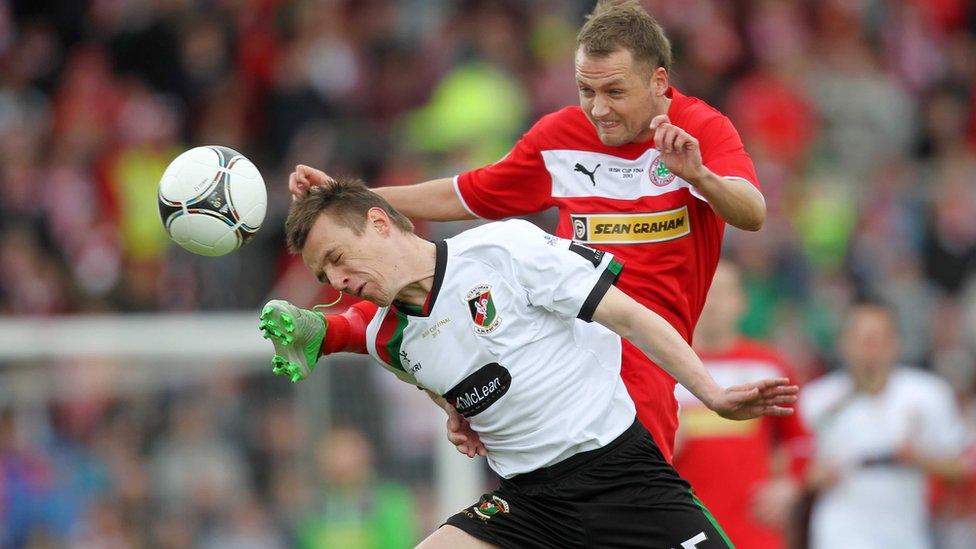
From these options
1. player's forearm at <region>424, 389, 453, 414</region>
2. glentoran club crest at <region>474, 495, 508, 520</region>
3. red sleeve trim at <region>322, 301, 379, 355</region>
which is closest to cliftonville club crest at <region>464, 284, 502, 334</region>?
player's forearm at <region>424, 389, 453, 414</region>

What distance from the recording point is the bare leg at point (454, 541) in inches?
215

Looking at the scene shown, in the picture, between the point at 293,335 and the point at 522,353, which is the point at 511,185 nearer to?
the point at 522,353

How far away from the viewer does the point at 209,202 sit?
5.67 metres

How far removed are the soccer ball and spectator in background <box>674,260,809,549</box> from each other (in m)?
3.04

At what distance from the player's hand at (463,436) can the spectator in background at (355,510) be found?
16.1ft

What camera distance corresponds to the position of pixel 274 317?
17.9ft

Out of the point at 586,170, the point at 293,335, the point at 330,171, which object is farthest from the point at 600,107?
the point at 330,171

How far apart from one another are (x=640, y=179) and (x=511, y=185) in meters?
0.61

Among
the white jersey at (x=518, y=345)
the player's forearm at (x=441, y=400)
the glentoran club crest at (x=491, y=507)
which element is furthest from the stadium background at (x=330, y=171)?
the white jersey at (x=518, y=345)

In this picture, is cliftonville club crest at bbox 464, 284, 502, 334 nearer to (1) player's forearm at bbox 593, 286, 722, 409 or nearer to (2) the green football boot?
(1) player's forearm at bbox 593, 286, 722, 409

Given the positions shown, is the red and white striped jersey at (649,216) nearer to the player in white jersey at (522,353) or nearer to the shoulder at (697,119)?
the shoulder at (697,119)

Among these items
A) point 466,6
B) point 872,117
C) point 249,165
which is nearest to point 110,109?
point 466,6

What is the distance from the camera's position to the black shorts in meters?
5.34

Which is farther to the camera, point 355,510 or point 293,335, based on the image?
point 355,510
